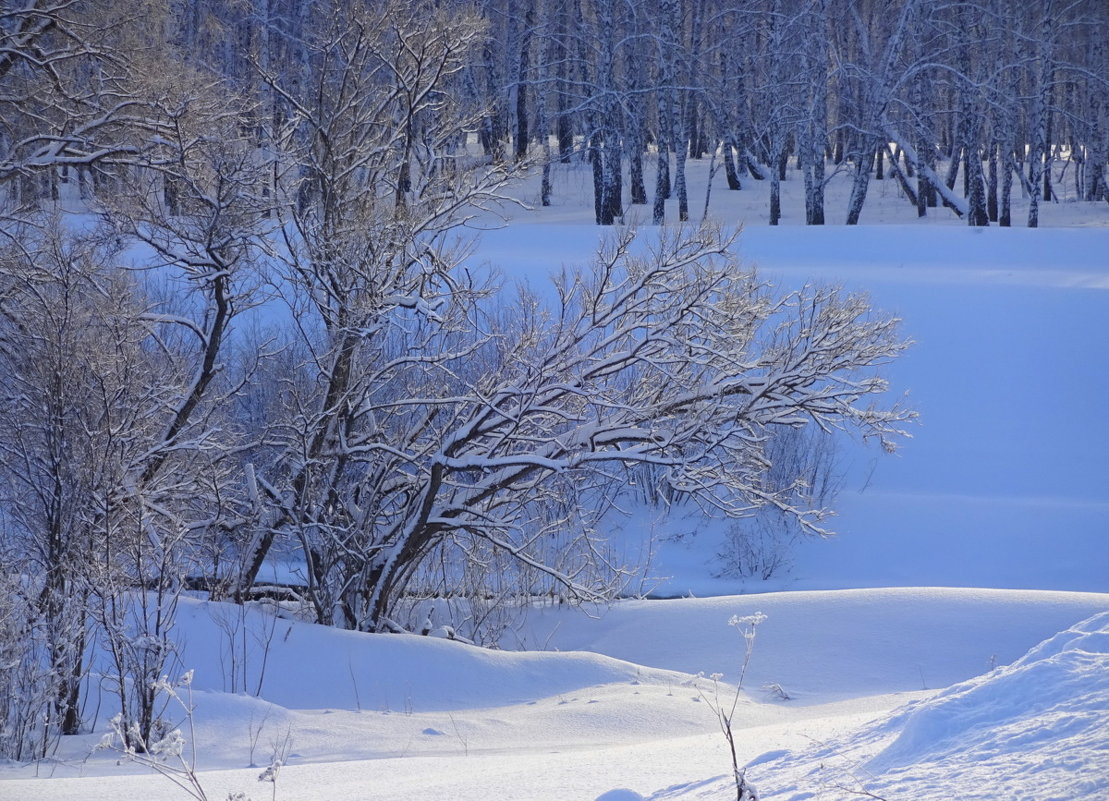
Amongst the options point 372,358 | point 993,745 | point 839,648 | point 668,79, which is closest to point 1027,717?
point 993,745

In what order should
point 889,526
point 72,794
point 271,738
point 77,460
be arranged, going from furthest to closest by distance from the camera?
point 889,526, point 77,460, point 271,738, point 72,794

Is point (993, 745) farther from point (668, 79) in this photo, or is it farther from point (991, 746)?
point (668, 79)

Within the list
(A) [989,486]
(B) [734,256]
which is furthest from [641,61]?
(B) [734,256]

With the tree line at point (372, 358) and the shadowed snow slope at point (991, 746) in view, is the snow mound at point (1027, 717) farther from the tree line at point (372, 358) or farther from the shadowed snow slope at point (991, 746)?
the tree line at point (372, 358)

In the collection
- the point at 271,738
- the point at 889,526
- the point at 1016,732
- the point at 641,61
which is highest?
the point at 641,61

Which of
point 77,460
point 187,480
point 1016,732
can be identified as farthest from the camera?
point 187,480

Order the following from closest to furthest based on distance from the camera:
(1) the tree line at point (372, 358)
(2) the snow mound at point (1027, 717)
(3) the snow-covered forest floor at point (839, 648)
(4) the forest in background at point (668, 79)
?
(2) the snow mound at point (1027, 717) < (3) the snow-covered forest floor at point (839, 648) < (1) the tree line at point (372, 358) < (4) the forest in background at point (668, 79)

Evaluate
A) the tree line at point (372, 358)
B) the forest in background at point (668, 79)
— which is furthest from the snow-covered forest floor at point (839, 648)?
the forest in background at point (668, 79)

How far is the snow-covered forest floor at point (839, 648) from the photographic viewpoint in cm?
337

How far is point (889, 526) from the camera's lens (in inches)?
655

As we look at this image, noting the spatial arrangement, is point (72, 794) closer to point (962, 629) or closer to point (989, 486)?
point (962, 629)

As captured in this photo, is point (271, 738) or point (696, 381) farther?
point (696, 381)

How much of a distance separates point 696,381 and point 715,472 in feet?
3.08

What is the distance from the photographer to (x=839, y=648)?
9.70 metres
